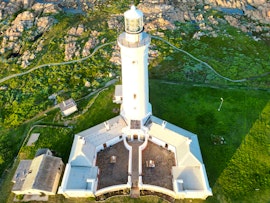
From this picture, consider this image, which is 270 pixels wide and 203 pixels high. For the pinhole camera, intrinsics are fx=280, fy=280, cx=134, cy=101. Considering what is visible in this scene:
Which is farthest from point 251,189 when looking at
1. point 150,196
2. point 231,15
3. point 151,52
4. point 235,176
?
point 231,15

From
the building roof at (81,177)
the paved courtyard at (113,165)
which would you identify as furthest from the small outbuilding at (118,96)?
the building roof at (81,177)

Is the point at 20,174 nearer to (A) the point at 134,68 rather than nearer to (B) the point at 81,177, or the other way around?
(B) the point at 81,177

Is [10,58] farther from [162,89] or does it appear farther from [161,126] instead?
[161,126]

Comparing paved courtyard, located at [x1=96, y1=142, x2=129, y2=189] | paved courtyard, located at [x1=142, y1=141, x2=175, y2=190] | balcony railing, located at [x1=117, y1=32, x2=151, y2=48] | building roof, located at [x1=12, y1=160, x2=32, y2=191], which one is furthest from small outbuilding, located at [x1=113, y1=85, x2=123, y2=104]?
balcony railing, located at [x1=117, y1=32, x2=151, y2=48]

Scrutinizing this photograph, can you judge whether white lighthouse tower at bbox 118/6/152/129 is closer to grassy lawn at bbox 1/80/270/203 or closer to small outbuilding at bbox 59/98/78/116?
grassy lawn at bbox 1/80/270/203

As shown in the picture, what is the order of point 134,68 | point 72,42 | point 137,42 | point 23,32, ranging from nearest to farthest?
point 137,42
point 134,68
point 72,42
point 23,32

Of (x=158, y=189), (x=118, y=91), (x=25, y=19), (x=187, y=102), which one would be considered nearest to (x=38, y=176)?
(x=158, y=189)
